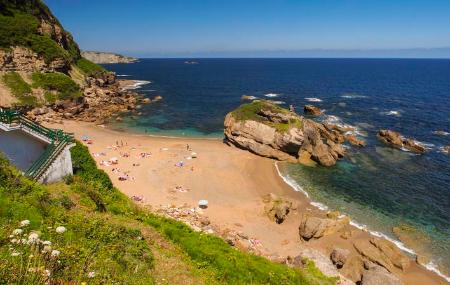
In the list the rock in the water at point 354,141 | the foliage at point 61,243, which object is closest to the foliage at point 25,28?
the rock in the water at point 354,141

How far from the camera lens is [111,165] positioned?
41.8 metres

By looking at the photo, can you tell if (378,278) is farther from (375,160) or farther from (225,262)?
(375,160)

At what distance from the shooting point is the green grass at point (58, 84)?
66.6 metres

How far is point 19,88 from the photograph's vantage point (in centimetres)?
6281

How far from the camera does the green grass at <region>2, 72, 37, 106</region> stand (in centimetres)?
6163

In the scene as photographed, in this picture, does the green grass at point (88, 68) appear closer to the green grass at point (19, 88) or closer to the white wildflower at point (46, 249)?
the green grass at point (19, 88)

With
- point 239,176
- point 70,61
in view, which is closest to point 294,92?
point 70,61

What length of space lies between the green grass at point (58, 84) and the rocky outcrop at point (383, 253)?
5996 cm

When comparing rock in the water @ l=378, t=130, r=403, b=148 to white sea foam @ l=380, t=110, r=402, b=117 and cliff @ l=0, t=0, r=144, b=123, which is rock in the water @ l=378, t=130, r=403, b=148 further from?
cliff @ l=0, t=0, r=144, b=123

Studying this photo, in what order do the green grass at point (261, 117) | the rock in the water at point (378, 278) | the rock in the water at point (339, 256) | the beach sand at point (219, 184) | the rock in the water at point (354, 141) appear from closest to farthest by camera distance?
1. the rock in the water at point (378, 278)
2. the rock in the water at point (339, 256)
3. the beach sand at point (219, 184)
4. the green grass at point (261, 117)
5. the rock in the water at point (354, 141)

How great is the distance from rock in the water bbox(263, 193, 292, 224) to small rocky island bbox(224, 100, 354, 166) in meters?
13.3

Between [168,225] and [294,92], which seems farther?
[294,92]

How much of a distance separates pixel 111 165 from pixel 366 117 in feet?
183

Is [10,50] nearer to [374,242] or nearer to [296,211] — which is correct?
[296,211]
